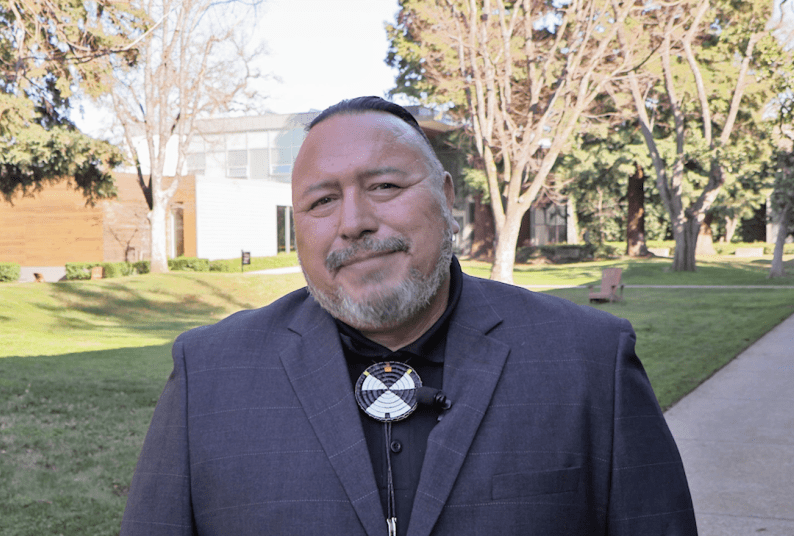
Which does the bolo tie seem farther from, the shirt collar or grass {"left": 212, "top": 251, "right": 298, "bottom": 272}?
grass {"left": 212, "top": 251, "right": 298, "bottom": 272}

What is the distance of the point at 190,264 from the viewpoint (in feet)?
114

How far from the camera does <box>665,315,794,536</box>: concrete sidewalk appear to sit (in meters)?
5.31

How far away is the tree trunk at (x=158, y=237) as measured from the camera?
3077 centimetres

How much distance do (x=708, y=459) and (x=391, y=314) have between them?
5625mm

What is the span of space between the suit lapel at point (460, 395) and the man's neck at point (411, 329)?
2.1 inches

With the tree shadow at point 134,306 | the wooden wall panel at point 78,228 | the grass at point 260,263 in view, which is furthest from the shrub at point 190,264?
the tree shadow at point 134,306

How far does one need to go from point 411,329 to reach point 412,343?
33 millimetres

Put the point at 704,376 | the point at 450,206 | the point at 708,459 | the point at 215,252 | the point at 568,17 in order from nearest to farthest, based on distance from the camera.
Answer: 1. the point at 450,206
2. the point at 708,459
3. the point at 704,376
4. the point at 568,17
5. the point at 215,252

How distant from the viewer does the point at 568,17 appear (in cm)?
2092

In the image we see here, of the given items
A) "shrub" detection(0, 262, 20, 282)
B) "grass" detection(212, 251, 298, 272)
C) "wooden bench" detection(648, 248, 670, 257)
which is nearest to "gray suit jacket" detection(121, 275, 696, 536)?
"grass" detection(212, 251, 298, 272)

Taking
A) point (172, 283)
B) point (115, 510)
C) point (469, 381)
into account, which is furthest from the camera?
point (172, 283)

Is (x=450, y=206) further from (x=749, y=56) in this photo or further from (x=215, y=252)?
(x=215, y=252)

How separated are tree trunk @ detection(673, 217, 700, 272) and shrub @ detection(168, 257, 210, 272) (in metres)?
19.4

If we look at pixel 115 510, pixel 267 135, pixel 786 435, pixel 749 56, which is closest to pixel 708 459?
pixel 786 435
